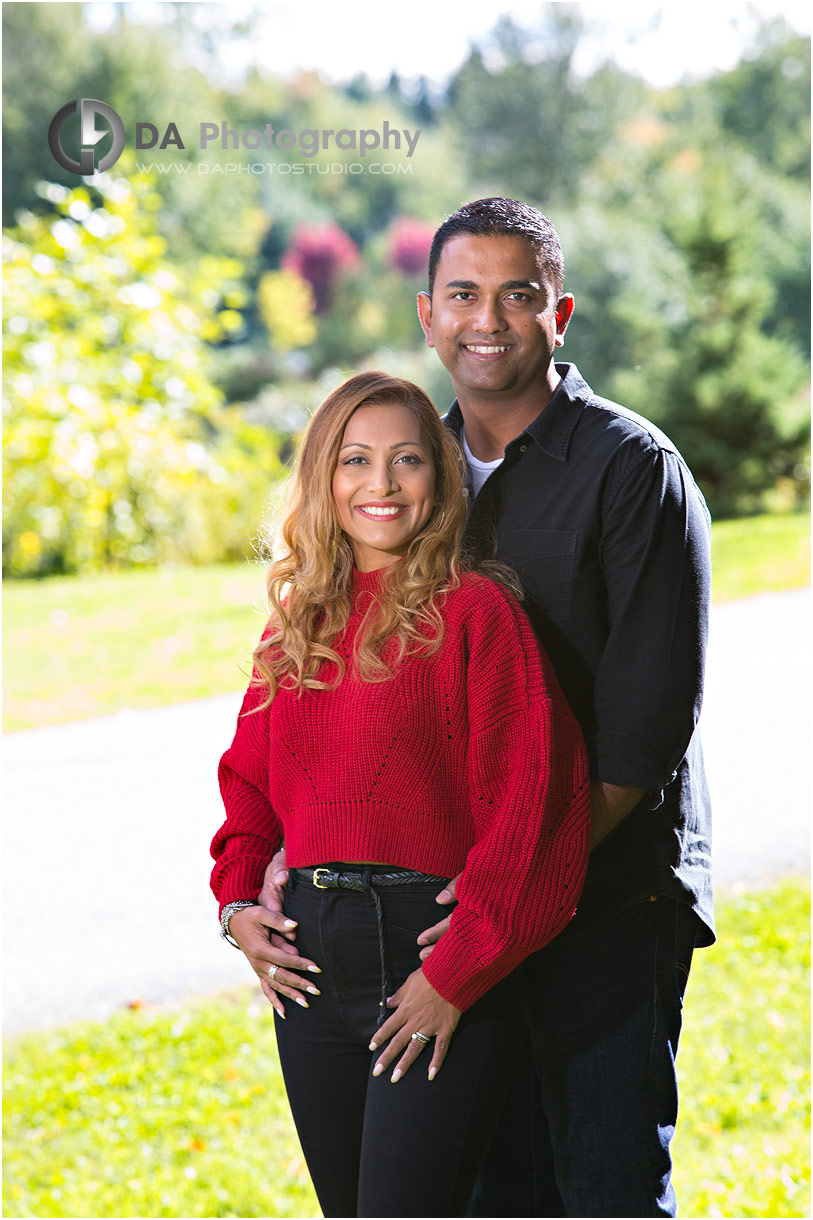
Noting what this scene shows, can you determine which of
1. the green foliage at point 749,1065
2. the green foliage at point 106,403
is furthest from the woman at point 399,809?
the green foliage at point 106,403

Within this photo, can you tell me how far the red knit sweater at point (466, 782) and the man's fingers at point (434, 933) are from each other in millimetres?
29

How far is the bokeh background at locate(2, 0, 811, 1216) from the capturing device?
3.36 metres

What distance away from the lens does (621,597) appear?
180 centimetres

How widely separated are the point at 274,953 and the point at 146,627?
22.3ft

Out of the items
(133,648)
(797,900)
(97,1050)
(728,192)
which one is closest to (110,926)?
(97,1050)

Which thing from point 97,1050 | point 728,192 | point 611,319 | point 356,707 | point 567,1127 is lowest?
point 97,1050

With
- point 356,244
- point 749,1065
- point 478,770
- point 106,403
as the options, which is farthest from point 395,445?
point 356,244

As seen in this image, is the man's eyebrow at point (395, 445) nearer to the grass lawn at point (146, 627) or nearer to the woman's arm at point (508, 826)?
the woman's arm at point (508, 826)

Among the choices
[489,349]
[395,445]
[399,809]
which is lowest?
[399,809]

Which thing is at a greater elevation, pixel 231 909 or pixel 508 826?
pixel 508 826

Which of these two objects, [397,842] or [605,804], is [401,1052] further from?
[605,804]

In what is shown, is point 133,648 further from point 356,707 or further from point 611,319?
point 611,319

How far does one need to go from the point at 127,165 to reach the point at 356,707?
14.9 meters

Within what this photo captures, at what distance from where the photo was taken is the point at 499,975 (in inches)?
67.3
